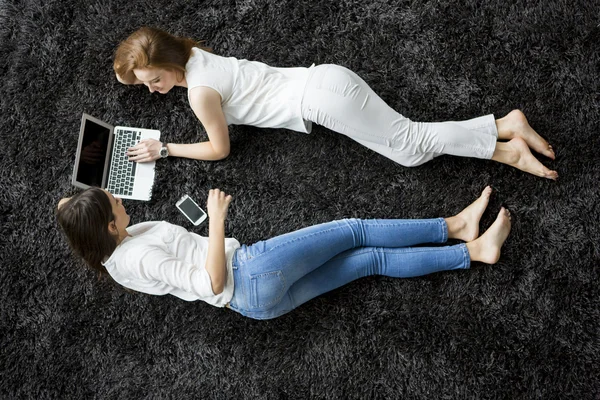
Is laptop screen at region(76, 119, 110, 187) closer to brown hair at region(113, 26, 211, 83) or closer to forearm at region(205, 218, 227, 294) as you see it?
brown hair at region(113, 26, 211, 83)

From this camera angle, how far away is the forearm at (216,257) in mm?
1320

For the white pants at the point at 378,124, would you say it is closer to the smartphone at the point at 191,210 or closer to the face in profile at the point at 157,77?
the face in profile at the point at 157,77

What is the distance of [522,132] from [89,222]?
1410 mm

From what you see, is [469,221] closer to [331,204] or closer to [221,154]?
[331,204]

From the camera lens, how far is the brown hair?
1.41 m

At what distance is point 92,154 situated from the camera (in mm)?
1701

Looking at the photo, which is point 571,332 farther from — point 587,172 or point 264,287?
point 264,287

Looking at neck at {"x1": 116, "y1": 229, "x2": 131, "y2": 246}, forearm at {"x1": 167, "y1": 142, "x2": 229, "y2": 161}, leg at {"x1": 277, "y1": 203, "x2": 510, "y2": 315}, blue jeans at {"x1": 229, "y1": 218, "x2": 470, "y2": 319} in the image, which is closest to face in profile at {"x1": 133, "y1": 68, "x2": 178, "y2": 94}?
forearm at {"x1": 167, "y1": 142, "x2": 229, "y2": 161}

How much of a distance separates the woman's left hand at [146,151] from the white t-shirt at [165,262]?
1.24 ft

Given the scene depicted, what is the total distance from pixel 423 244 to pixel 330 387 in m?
0.61

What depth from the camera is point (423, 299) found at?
1.66m

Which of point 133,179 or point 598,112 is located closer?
point 598,112

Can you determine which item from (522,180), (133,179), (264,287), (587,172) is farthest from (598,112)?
(133,179)

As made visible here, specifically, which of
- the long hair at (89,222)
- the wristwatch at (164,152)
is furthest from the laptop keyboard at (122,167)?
the long hair at (89,222)
